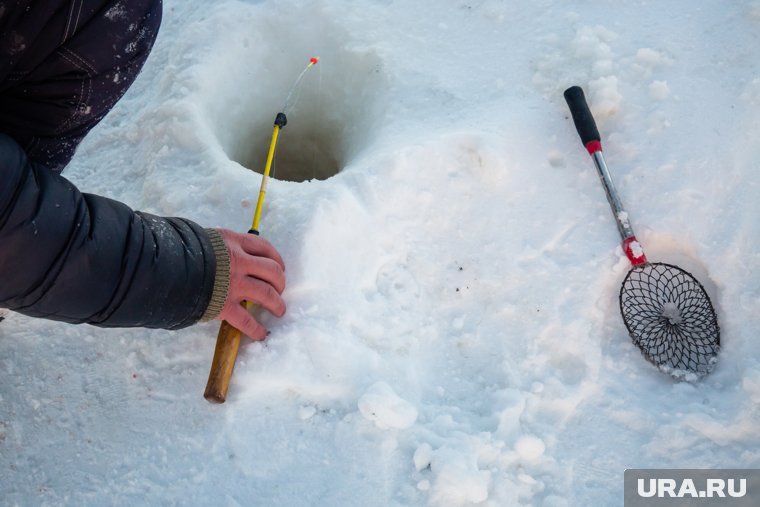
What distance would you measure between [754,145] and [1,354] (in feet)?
8.31

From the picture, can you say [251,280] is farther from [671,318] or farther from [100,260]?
[671,318]

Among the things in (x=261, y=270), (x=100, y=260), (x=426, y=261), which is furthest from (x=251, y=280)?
(x=426, y=261)

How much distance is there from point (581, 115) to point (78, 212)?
160 centimetres

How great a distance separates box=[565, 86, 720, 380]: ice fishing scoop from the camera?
74.1 inches

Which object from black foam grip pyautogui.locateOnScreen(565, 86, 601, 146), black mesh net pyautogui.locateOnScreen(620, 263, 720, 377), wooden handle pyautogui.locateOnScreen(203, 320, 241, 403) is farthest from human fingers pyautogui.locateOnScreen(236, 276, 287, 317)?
black foam grip pyautogui.locateOnScreen(565, 86, 601, 146)

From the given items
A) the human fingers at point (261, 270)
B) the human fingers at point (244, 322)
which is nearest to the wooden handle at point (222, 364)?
the human fingers at point (244, 322)

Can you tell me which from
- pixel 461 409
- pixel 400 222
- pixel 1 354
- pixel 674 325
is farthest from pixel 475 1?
pixel 1 354

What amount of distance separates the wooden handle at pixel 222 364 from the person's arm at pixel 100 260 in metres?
0.07

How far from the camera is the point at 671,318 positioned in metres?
1.96

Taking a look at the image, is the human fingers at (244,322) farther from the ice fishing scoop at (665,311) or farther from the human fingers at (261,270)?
the ice fishing scoop at (665,311)

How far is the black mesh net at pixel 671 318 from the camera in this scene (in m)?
1.88

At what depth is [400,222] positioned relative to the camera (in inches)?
80.1

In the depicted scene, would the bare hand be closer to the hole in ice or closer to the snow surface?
the snow surface

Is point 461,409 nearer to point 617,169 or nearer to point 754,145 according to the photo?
point 617,169
